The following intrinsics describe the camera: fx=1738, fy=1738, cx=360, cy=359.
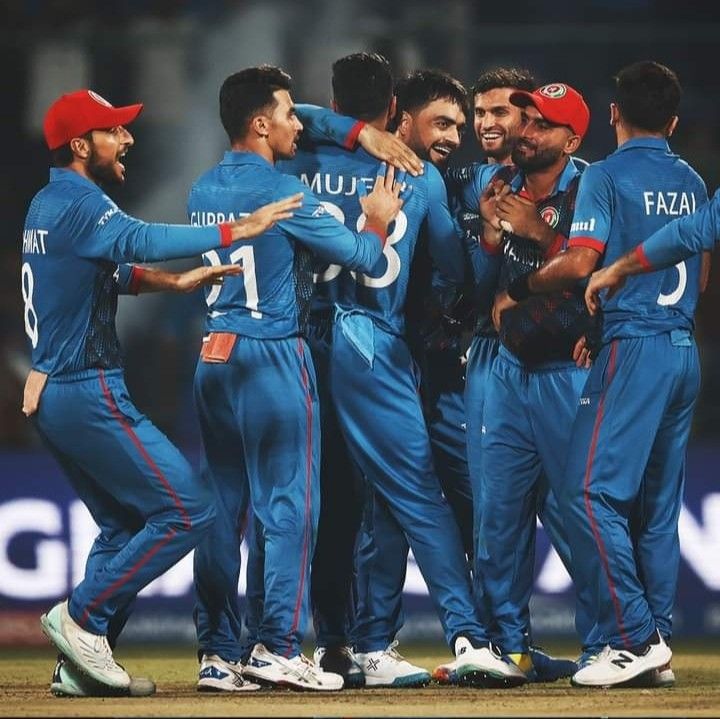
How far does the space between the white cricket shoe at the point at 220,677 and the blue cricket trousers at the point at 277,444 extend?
0.63ft

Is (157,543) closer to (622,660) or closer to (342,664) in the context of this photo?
(342,664)

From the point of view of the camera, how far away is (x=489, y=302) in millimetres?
6969

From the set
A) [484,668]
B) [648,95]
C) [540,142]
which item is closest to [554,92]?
[540,142]

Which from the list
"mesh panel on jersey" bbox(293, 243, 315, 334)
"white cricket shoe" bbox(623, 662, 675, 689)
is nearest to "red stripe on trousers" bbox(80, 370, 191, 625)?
"mesh panel on jersey" bbox(293, 243, 315, 334)

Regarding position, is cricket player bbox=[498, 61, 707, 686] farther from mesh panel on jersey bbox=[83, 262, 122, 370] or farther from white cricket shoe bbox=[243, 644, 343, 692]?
mesh panel on jersey bbox=[83, 262, 122, 370]

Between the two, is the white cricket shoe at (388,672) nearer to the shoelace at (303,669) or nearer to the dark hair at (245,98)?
the shoelace at (303,669)

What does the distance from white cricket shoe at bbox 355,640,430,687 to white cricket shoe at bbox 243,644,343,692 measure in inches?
19.1

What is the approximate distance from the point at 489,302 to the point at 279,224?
103cm

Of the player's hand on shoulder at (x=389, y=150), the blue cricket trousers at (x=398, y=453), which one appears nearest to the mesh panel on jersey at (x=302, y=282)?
the blue cricket trousers at (x=398, y=453)

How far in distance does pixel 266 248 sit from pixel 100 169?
0.70m

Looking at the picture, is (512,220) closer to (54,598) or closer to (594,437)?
(594,437)

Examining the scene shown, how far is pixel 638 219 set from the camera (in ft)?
21.4

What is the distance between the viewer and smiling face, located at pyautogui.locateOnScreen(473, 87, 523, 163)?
7.27 meters

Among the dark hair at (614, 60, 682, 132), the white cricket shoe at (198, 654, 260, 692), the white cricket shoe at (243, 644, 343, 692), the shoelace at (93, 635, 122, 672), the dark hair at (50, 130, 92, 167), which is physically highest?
the dark hair at (614, 60, 682, 132)
